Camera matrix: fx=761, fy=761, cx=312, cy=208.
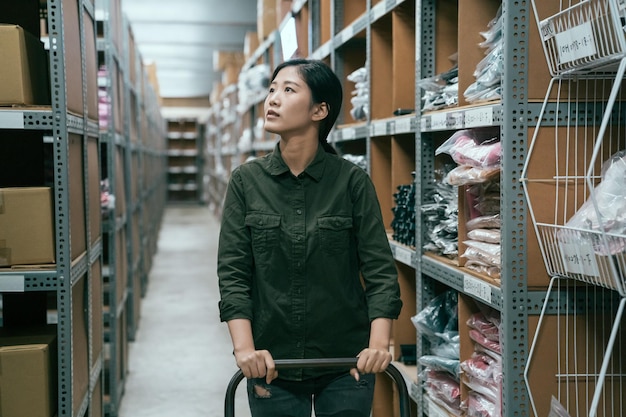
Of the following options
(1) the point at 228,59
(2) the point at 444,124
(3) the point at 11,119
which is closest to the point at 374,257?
(2) the point at 444,124

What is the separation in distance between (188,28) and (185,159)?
1296cm

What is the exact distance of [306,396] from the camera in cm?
212

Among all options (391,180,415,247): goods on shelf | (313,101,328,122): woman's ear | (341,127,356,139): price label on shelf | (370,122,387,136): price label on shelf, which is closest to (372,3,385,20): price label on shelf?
(370,122,387,136): price label on shelf

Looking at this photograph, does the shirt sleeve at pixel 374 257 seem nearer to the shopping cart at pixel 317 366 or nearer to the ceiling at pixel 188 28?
the shopping cart at pixel 317 366

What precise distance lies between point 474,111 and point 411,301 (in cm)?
153

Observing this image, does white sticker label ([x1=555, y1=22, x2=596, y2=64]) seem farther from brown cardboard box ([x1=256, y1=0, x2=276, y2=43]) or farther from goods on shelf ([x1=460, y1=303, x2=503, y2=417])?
brown cardboard box ([x1=256, y1=0, x2=276, y2=43])

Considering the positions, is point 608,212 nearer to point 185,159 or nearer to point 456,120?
point 456,120

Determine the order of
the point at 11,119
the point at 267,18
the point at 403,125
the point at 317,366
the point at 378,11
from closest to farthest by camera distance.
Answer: the point at 317,366 < the point at 11,119 < the point at 403,125 < the point at 378,11 < the point at 267,18

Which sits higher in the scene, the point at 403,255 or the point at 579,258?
the point at 579,258

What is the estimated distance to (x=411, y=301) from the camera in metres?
3.91

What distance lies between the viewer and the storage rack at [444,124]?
2.34 meters

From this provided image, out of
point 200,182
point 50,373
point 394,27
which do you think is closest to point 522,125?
point 394,27

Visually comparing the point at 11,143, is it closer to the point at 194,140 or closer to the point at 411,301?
the point at 411,301

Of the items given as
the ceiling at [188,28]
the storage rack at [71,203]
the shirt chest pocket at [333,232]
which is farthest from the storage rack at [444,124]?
the ceiling at [188,28]
